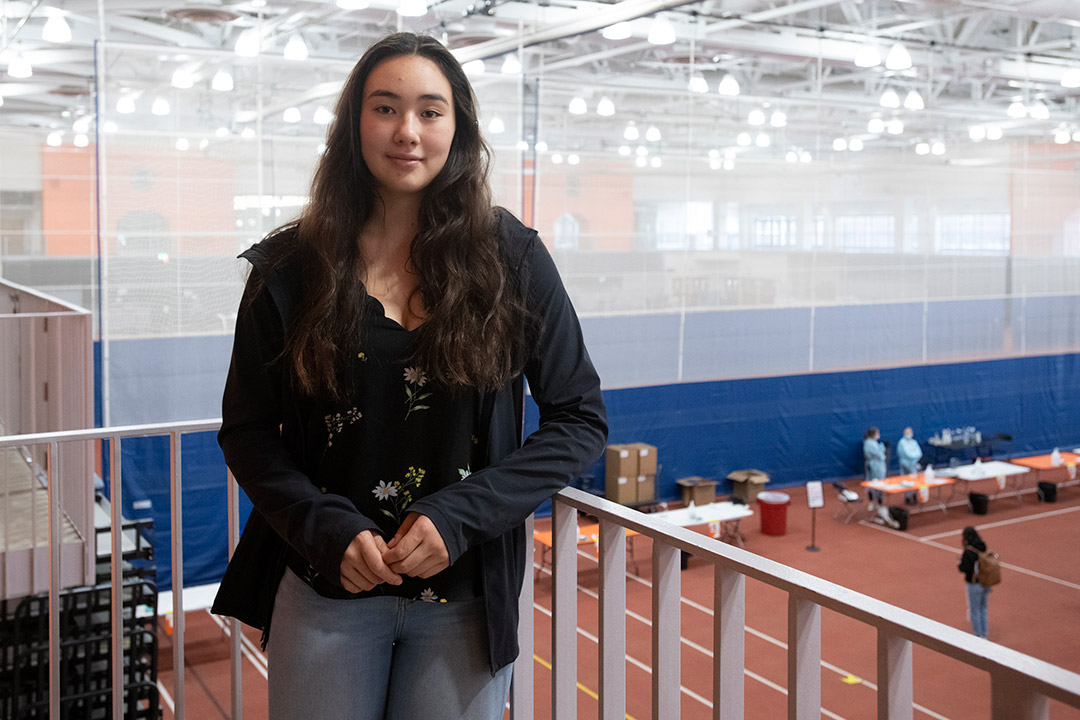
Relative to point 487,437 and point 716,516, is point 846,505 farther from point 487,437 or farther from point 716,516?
point 487,437

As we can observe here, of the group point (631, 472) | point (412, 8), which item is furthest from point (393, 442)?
point (631, 472)

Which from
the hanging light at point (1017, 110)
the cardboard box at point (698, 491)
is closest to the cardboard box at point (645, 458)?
the cardboard box at point (698, 491)

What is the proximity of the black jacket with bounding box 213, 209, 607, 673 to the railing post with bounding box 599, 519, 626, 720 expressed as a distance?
6.6 inches

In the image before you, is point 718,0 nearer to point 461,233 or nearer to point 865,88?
point 865,88

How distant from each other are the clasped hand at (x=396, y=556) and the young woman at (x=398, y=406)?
0.01 m

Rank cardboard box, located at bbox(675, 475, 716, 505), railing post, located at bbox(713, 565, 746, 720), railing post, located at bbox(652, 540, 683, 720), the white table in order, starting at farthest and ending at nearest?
cardboard box, located at bbox(675, 475, 716, 505) < the white table < railing post, located at bbox(652, 540, 683, 720) < railing post, located at bbox(713, 565, 746, 720)

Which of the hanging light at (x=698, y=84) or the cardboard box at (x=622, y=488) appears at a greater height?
the hanging light at (x=698, y=84)

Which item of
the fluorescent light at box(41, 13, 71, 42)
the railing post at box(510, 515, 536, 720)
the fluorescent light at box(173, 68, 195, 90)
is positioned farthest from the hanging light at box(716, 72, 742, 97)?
the railing post at box(510, 515, 536, 720)

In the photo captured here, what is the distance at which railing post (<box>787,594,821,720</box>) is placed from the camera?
1227 millimetres

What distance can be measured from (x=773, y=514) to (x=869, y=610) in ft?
37.3

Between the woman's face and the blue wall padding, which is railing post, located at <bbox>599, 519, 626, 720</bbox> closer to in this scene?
the woman's face

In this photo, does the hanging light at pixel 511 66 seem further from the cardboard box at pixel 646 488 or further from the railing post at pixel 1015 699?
the railing post at pixel 1015 699

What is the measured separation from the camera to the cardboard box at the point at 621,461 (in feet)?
40.1

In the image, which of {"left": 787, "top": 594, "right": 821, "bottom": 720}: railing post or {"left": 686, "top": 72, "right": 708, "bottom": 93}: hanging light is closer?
Answer: {"left": 787, "top": 594, "right": 821, "bottom": 720}: railing post
